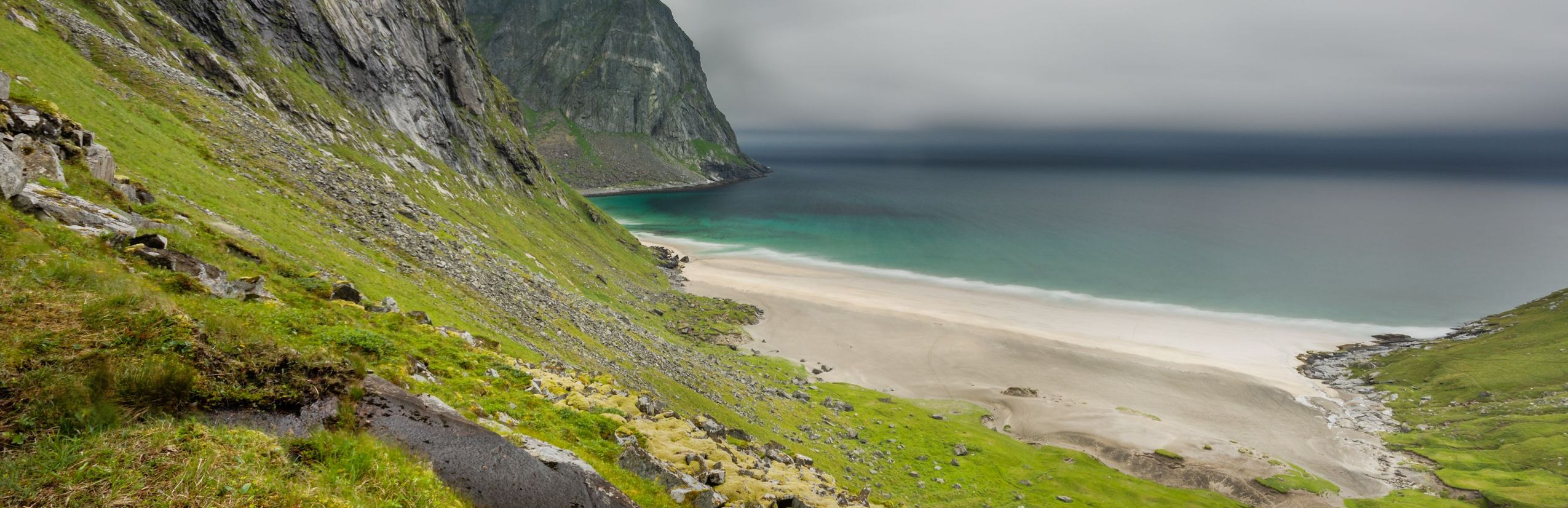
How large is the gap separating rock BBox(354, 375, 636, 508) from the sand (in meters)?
49.3

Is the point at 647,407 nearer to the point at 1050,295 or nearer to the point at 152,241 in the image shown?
the point at 152,241

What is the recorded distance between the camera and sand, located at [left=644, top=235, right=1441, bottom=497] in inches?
2045

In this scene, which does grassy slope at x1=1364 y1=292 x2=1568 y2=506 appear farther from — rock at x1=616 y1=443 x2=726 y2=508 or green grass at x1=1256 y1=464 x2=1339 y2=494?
rock at x1=616 y1=443 x2=726 y2=508

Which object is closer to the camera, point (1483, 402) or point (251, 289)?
point (251, 289)

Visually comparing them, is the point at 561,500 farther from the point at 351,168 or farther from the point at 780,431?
the point at 351,168

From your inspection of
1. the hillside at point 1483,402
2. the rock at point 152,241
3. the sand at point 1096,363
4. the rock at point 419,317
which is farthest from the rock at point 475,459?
the hillside at point 1483,402

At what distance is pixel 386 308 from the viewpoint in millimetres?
21797

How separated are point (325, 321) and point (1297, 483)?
Answer: 65.6 meters

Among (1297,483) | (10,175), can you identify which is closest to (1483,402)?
(1297,483)

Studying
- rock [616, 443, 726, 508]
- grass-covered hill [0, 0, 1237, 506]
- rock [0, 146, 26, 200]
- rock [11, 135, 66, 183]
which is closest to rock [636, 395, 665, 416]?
grass-covered hill [0, 0, 1237, 506]

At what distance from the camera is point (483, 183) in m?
78.1

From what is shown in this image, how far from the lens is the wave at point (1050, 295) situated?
94312mm

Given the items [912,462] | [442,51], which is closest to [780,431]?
[912,462]

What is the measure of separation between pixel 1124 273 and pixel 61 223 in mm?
146944
